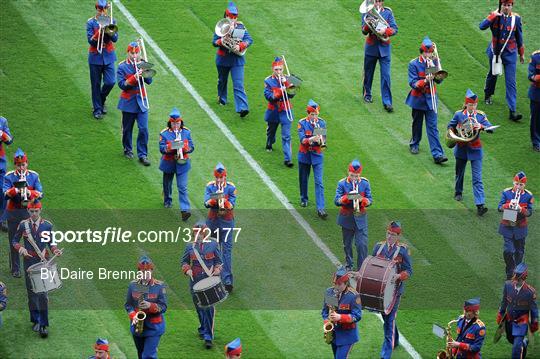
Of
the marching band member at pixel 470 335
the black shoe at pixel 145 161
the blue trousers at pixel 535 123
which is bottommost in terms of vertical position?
the black shoe at pixel 145 161

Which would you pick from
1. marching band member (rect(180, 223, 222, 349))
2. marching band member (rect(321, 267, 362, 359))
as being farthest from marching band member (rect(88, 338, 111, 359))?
marching band member (rect(321, 267, 362, 359))

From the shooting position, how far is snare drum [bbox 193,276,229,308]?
70.4 ft

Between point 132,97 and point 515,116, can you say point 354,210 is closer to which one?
point 132,97

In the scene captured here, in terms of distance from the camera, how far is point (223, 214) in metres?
23.1

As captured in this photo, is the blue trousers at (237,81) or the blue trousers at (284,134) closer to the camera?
the blue trousers at (284,134)

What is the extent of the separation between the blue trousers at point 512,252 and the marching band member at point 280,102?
4.14 m

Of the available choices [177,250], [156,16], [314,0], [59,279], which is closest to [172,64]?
[156,16]

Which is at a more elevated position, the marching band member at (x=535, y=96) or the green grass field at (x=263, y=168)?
the marching band member at (x=535, y=96)

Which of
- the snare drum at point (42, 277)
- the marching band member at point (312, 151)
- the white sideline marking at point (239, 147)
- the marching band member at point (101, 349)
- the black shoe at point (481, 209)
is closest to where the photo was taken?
the marching band member at point (101, 349)

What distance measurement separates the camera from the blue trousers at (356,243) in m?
23.4

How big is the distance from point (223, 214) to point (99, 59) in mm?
4914

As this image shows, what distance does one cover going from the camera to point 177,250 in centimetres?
2391

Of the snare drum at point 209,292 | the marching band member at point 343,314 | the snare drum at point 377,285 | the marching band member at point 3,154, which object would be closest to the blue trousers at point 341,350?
the marching band member at point 343,314

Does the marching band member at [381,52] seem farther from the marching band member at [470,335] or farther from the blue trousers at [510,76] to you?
the marching band member at [470,335]
